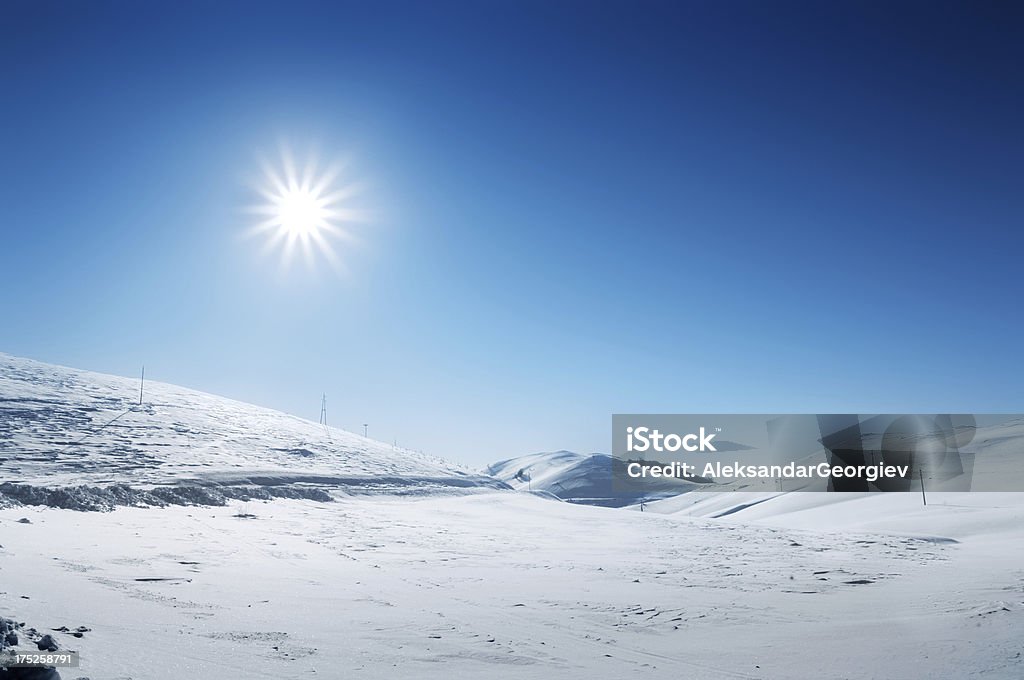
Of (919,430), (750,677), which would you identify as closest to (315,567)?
(750,677)

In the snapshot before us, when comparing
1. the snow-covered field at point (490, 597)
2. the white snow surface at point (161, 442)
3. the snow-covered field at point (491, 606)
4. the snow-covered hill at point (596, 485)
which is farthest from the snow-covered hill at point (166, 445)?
the snow-covered hill at point (596, 485)

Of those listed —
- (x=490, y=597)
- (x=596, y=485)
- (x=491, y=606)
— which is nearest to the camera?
(x=491, y=606)

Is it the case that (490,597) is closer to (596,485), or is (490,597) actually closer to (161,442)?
(161,442)

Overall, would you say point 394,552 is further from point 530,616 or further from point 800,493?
point 800,493

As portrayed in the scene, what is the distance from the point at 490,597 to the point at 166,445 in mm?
39558

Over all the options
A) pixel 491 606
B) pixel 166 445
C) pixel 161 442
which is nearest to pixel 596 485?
pixel 161 442

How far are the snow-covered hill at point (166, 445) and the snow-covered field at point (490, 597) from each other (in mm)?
10267

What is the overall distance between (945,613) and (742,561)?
7.38m

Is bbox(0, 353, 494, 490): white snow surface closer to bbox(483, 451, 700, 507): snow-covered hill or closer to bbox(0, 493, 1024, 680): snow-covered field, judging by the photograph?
bbox(0, 493, 1024, 680): snow-covered field

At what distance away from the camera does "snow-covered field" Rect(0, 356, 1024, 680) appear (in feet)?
20.2

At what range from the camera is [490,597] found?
10.0 metres

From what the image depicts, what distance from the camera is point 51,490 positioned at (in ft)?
71.4

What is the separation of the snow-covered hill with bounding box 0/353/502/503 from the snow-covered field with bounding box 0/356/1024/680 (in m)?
10.3

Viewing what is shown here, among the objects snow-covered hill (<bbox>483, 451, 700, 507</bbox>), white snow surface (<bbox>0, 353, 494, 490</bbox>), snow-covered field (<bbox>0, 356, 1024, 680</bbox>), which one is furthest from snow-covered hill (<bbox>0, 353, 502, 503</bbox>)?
snow-covered hill (<bbox>483, 451, 700, 507</bbox>)
